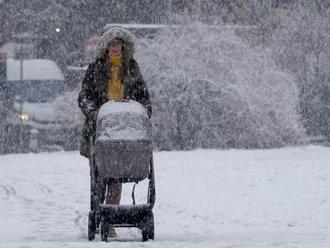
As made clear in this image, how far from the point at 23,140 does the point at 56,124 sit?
773 mm

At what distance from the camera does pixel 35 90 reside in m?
25.4

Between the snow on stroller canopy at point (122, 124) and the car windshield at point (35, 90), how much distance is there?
51.0 ft

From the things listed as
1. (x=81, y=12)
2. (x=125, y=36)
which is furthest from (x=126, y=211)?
(x=81, y=12)

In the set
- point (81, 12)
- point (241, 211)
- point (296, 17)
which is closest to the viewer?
point (241, 211)

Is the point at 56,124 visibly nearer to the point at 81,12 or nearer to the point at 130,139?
the point at 130,139

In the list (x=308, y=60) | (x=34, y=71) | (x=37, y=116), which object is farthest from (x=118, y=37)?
(x=308, y=60)

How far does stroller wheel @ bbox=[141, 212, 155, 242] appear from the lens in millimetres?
9586

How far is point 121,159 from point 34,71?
17399 millimetres

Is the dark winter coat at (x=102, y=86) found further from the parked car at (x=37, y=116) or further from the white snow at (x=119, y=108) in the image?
the parked car at (x=37, y=116)

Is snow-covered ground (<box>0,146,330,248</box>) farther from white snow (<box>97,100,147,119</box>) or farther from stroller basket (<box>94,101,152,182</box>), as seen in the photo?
white snow (<box>97,100,147,119</box>)

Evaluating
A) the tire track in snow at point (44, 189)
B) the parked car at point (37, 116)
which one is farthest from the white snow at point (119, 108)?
the parked car at point (37, 116)

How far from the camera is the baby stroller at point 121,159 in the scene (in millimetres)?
9383

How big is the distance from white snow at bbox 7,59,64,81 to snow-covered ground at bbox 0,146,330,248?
258 inches

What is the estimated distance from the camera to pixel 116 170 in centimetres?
940
